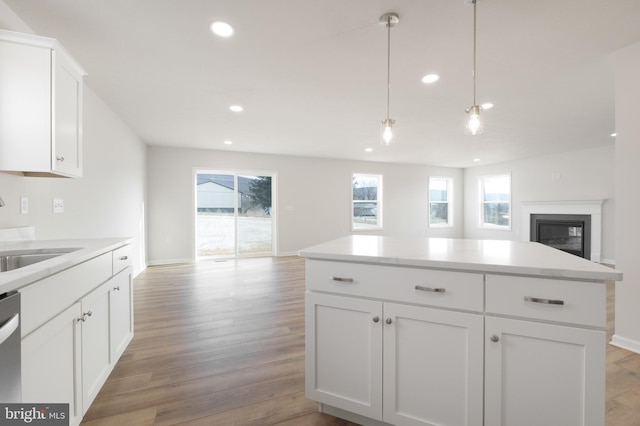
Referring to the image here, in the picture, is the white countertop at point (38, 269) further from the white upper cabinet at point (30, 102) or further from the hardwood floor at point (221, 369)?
the hardwood floor at point (221, 369)

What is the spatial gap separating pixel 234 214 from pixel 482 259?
18.5 ft

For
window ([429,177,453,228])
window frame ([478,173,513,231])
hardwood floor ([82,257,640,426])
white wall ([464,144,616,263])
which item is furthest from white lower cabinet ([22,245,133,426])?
window frame ([478,173,513,231])

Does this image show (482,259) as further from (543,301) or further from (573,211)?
(573,211)

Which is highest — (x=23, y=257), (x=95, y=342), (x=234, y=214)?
(x=234, y=214)

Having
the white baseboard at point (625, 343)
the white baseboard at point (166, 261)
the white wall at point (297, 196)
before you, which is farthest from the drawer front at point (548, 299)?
the white baseboard at point (166, 261)

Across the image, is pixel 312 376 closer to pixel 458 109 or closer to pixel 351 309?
pixel 351 309

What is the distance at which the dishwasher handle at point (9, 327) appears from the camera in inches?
31.6

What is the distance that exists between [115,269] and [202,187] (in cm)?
444

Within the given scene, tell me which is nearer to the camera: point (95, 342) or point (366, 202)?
point (95, 342)

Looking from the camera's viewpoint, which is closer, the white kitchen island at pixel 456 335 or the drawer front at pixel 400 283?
the white kitchen island at pixel 456 335

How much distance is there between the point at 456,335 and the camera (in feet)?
3.94

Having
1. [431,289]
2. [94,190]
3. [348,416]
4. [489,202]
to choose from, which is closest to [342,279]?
[431,289]

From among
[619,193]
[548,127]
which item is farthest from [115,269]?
[548,127]

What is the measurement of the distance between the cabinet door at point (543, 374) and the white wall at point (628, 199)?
5.95ft
